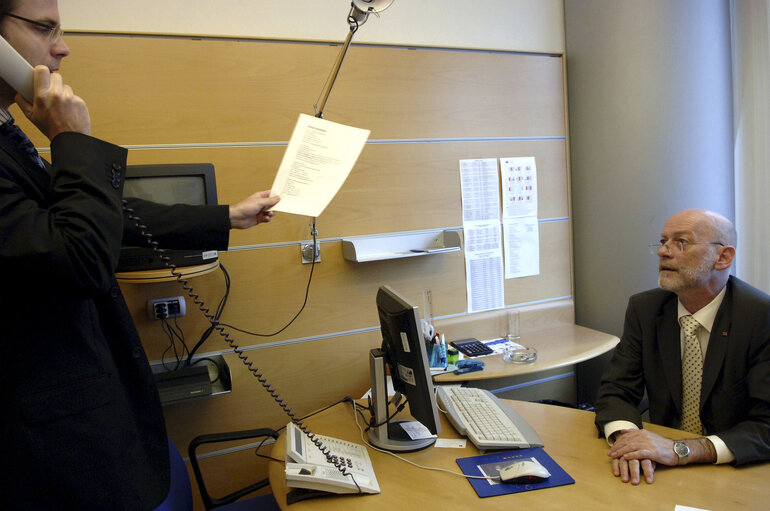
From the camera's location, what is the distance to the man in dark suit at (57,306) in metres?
0.80

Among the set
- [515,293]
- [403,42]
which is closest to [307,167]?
[403,42]

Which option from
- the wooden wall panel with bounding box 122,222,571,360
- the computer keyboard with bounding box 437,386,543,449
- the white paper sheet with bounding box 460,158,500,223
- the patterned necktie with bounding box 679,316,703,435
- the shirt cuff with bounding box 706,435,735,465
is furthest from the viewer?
the white paper sheet with bounding box 460,158,500,223

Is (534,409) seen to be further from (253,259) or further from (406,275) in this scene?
(253,259)

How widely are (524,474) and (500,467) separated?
10 centimetres

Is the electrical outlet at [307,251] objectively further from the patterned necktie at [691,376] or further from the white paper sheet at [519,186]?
the patterned necktie at [691,376]

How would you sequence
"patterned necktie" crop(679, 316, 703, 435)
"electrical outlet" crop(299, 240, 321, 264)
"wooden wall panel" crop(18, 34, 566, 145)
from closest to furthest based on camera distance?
"patterned necktie" crop(679, 316, 703, 435)
"wooden wall panel" crop(18, 34, 566, 145)
"electrical outlet" crop(299, 240, 321, 264)

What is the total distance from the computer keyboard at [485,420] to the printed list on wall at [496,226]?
1.09m

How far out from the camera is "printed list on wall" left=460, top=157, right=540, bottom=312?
2783mm

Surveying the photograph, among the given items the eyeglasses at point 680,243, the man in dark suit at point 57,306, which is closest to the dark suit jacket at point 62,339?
the man in dark suit at point 57,306

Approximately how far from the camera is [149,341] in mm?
2195

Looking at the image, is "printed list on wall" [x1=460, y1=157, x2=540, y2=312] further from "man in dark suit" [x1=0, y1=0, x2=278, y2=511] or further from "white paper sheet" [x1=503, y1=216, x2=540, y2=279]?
"man in dark suit" [x1=0, y1=0, x2=278, y2=511]

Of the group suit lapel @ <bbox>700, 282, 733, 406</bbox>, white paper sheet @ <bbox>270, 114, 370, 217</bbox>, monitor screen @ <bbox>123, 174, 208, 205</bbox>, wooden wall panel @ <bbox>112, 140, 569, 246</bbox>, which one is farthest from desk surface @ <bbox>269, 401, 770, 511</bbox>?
wooden wall panel @ <bbox>112, 140, 569, 246</bbox>

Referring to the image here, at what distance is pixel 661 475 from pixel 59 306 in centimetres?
139

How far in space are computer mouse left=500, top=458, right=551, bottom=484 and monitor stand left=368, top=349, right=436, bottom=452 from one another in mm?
280
